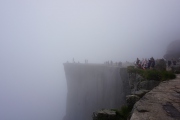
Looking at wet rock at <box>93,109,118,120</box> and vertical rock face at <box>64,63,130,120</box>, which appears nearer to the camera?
wet rock at <box>93,109,118,120</box>

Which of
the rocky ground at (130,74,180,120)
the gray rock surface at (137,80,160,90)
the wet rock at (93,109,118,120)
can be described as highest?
the rocky ground at (130,74,180,120)

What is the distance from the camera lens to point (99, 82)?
32.9 meters

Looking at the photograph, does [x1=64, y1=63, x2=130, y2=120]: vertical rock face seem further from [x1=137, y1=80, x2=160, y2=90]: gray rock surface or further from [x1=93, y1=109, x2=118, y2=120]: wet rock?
[x1=93, y1=109, x2=118, y2=120]: wet rock

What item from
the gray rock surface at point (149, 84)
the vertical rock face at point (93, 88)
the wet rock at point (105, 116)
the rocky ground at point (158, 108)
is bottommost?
the vertical rock face at point (93, 88)

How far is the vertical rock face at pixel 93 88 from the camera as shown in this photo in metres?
23.1

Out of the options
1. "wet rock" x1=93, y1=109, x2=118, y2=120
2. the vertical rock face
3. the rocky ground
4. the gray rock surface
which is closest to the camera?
the rocky ground

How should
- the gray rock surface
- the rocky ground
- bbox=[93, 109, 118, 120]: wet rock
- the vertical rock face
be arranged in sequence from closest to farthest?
1. the rocky ground
2. bbox=[93, 109, 118, 120]: wet rock
3. the gray rock surface
4. the vertical rock face

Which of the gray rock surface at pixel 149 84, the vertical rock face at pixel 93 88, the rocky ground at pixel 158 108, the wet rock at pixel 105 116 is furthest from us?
the vertical rock face at pixel 93 88

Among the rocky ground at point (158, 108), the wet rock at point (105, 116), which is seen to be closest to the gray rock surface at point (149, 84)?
the rocky ground at point (158, 108)

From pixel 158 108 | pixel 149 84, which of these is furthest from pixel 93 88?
pixel 158 108

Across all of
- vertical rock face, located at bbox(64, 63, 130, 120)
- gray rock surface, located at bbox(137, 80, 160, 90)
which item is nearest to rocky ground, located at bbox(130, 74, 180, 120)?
gray rock surface, located at bbox(137, 80, 160, 90)

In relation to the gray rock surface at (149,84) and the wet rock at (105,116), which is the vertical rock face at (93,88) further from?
the wet rock at (105,116)

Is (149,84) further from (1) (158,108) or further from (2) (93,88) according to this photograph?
(2) (93,88)

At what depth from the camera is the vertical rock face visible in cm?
2309
